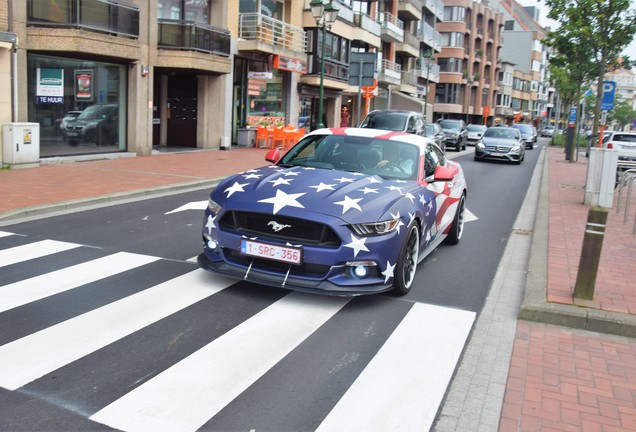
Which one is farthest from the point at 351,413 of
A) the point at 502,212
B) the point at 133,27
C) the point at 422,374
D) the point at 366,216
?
the point at 133,27

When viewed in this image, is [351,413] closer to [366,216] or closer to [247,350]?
[247,350]

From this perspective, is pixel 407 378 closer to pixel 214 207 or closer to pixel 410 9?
pixel 214 207

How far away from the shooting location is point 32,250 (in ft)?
24.1

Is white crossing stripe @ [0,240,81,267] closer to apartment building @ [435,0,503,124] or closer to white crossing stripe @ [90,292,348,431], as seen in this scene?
white crossing stripe @ [90,292,348,431]

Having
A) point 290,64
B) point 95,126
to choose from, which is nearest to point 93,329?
point 95,126

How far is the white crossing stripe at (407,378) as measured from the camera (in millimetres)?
3645

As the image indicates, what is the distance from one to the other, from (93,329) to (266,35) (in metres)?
24.2

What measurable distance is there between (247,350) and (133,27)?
56.9 feet

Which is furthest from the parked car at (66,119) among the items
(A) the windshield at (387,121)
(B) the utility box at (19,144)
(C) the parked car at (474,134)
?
(C) the parked car at (474,134)

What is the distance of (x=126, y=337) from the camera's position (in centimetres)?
469

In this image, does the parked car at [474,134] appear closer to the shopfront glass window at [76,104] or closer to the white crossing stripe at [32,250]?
the shopfront glass window at [76,104]

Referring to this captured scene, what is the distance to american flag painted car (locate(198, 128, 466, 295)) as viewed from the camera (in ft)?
17.7

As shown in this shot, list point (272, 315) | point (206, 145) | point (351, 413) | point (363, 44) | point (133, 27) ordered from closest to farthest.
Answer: point (351, 413)
point (272, 315)
point (133, 27)
point (206, 145)
point (363, 44)

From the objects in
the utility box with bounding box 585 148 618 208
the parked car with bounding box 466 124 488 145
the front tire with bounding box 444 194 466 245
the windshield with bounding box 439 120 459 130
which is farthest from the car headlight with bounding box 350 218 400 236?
the parked car with bounding box 466 124 488 145
